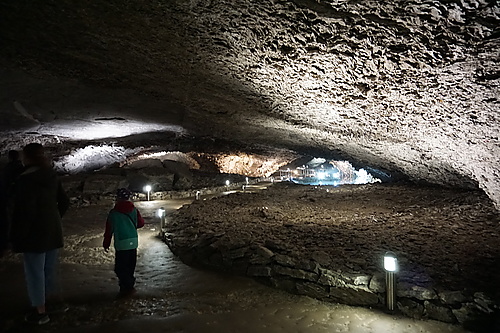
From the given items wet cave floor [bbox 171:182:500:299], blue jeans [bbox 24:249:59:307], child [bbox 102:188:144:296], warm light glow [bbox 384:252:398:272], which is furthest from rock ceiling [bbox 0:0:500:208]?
blue jeans [bbox 24:249:59:307]

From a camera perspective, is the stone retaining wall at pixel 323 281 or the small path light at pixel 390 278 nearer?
the stone retaining wall at pixel 323 281

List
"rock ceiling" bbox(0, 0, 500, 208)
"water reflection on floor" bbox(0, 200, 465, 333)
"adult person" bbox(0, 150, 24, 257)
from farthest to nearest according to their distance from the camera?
"adult person" bbox(0, 150, 24, 257)
"water reflection on floor" bbox(0, 200, 465, 333)
"rock ceiling" bbox(0, 0, 500, 208)

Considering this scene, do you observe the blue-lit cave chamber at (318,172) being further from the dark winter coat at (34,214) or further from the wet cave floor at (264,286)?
the dark winter coat at (34,214)

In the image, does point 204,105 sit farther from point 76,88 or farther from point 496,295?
point 496,295

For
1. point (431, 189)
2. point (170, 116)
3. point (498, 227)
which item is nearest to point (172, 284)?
point (170, 116)

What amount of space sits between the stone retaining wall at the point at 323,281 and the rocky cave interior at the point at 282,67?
178cm

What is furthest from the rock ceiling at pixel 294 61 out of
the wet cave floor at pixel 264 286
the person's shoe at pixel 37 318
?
the person's shoe at pixel 37 318

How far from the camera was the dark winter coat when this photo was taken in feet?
10.6

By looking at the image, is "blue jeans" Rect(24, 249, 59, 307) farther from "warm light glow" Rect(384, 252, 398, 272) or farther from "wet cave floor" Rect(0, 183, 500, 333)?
"warm light glow" Rect(384, 252, 398, 272)

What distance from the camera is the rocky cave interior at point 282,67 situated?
9.77 feet

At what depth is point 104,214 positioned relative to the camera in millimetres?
11836

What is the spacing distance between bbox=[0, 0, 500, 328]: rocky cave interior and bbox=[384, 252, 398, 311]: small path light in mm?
2145

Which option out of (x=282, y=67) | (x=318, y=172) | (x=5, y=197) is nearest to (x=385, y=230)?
(x=282, y=67)

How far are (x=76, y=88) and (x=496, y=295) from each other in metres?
8.12
